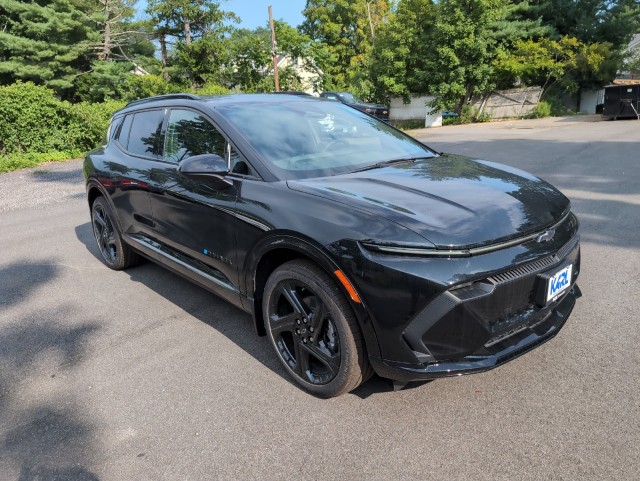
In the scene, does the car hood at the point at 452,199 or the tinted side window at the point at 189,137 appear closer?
the car hood at the point at 452,199

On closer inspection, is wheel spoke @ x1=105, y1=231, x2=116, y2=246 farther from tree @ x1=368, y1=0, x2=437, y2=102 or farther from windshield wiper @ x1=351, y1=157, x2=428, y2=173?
tree @ x1=368, y1=0, x2=437, y2=102

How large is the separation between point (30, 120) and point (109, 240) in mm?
10903

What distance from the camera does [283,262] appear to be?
108 inches

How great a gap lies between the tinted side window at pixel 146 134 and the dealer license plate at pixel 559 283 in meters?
3.06

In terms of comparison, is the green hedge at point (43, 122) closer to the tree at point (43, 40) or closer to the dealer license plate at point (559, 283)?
the dealer license plate at point (559, 283)

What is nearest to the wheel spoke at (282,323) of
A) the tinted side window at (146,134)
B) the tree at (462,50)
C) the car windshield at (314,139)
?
the car windshield at (314,139)

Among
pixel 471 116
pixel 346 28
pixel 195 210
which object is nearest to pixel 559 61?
pixel 471 116

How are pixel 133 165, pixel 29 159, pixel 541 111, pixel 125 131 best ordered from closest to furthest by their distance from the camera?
pixel 133 165 < pixel 125 131 < pixel 29 159 < pixel 541 111

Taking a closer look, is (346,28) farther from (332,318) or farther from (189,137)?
(332,318)

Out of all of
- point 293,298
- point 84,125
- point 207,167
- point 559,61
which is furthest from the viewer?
point 559,61

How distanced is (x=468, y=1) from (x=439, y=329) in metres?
27.6

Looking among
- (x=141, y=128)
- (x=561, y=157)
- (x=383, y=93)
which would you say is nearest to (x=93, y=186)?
→ (x=141, y=128)

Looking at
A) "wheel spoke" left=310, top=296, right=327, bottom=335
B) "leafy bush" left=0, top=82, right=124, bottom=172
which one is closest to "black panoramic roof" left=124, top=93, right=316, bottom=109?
"wheel spoke" left=310, top=296, right=327, bottom=335

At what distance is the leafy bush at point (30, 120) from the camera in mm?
12891
